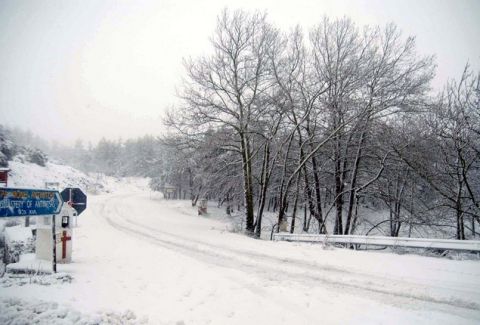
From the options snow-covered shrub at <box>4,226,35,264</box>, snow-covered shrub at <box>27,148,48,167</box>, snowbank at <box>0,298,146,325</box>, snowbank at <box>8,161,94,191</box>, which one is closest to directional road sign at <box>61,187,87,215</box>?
snow-covered shrub at <box>4,226,35,264</box>

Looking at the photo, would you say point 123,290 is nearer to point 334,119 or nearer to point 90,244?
point 90,244

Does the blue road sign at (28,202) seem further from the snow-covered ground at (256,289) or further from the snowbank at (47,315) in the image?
the snowbank at (47,315)

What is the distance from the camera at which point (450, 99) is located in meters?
9.87

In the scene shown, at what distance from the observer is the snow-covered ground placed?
14.6 feet

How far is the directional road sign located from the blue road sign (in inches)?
82.5

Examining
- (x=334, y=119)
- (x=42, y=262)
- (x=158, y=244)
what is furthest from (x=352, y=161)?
(x=42, y=262)

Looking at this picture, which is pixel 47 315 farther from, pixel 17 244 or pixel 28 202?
pixel 17 244

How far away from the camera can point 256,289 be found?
229 inches

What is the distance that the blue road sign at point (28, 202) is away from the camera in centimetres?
462

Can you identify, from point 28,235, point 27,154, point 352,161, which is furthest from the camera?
point 27,154

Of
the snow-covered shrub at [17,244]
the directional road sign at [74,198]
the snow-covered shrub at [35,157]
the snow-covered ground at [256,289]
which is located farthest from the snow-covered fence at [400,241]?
the snow-covered shrub at [35,157]

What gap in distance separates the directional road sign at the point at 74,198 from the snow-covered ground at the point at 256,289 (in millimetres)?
1519

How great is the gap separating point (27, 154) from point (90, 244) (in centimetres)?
4806

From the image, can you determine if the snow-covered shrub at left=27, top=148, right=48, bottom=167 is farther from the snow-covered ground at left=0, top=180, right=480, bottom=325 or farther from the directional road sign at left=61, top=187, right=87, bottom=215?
the directional road sign at left=61, top=187, right=87, bottom=215
